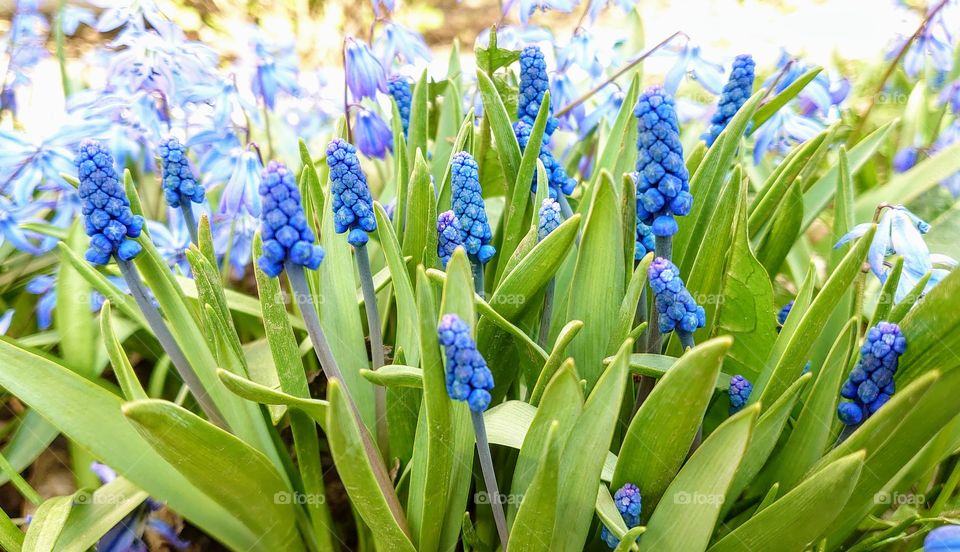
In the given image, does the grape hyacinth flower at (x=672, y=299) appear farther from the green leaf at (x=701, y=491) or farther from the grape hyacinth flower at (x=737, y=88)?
the grape hyacinth flower at (x=737, y=88)

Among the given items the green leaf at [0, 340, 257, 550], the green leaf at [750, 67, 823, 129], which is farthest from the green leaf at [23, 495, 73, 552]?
the green leaf at [750, 67, 823, 129]

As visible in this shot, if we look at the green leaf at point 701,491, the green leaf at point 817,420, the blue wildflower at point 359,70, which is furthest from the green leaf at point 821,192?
the blue wildflower at point 359,70

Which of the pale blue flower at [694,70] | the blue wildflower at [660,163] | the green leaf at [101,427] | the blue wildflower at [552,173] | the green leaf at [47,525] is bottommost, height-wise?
the green leaf at [47,525]

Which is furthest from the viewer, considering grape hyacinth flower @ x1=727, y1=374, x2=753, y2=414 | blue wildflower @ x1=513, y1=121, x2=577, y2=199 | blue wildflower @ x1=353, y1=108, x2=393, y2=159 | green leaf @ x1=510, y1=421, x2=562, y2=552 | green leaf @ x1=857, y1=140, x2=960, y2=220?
green leaf @ x1=857, y1=140, x2=960, y2=220

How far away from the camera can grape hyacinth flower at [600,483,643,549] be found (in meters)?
1.21

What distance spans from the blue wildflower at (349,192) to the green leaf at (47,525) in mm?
827

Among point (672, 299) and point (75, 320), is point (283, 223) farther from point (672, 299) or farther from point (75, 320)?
point (75, 320)

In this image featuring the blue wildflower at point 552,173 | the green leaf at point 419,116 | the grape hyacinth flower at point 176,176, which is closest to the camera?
the grape hyacinth flower at point 176,176

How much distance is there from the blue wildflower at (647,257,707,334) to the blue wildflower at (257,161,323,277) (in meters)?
0.52

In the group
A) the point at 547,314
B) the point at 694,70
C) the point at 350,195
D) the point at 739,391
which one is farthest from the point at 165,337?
the point at 694,70

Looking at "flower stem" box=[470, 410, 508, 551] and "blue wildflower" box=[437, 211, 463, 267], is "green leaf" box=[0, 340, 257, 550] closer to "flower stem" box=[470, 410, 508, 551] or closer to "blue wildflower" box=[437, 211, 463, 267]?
"flower stem" box=[470, 410, 508, 551]

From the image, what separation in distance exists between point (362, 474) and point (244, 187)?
3.30 feet

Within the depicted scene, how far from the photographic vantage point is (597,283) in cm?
132

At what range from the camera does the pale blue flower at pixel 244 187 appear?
184 cm
